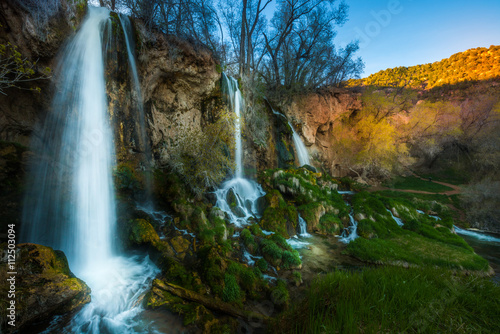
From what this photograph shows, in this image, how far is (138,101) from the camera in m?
9.67

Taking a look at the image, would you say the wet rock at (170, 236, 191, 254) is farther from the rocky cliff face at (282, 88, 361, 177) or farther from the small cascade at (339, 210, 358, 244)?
the rocky cliff face at (282, 88, 361, 177)

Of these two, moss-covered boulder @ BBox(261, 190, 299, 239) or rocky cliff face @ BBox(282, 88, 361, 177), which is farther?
rocky cliff face @ BBox(282, 88, 361, 177)

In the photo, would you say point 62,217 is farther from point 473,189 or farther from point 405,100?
point 405,100

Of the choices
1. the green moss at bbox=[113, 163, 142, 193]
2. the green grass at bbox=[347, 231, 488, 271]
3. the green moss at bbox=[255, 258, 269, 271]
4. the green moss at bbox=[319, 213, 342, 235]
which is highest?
the green moss at bbox=[113, 163, 142, 193]

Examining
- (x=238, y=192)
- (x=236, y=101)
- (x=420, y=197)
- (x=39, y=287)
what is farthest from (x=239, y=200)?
(x=420, y=197)

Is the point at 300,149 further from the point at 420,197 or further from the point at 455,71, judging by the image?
the point at 455,71

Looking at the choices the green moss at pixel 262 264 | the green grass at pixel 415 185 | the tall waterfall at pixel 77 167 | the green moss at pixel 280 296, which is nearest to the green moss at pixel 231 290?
the green moss at pixel 280 296

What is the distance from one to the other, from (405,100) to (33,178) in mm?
34045

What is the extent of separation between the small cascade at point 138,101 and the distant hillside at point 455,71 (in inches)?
1191

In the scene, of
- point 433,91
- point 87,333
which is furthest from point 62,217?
point 433,91

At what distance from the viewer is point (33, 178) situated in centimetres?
627

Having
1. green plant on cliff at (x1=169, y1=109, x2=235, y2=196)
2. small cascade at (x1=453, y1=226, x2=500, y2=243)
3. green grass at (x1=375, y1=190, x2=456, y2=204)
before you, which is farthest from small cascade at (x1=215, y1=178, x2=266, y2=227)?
green grass at (x1=375, y1=190, x2=456, y2=204)

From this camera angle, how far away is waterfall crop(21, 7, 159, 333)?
5605 mm

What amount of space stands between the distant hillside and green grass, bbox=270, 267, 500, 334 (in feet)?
107
